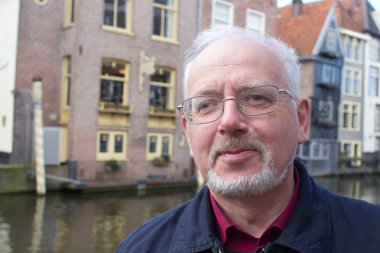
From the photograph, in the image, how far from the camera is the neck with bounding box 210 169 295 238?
5.52ft

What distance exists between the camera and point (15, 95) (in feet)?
50.4

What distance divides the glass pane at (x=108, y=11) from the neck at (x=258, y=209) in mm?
14881

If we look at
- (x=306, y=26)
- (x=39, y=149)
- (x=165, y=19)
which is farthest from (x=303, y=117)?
(x=306, y=26)

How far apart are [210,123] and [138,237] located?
51 centimetres

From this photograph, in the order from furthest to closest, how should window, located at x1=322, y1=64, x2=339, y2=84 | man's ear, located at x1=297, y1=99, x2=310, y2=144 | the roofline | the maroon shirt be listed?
the roofline
window, located at x1=322, y1=64, x2=339, y2=84
man's ear, located at x1=297, y1=99, x2=310, y2=144
the maroon shirt

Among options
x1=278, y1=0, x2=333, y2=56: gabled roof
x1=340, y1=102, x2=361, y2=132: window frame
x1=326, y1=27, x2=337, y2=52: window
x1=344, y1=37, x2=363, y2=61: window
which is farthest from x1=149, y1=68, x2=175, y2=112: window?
x1=344, y1=37, x2=363, y2=61: window

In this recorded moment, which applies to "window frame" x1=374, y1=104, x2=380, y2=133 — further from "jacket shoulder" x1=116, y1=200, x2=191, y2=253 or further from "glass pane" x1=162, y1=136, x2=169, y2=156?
"jacket shoulder" x1=116, y1=200, x2=191, y2=253

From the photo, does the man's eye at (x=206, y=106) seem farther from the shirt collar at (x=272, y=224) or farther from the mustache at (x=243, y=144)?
the shirt collar at (x=272, y=224)

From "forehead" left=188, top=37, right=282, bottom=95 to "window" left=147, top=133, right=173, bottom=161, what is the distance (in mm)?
15289

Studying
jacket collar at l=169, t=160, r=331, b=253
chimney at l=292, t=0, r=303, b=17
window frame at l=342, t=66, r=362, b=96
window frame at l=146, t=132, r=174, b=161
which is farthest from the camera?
chimney at l=292, t=0, r=303, b=17

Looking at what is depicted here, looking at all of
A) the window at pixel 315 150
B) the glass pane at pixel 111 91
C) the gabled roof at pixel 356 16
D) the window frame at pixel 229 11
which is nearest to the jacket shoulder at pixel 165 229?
the glass pane at pixel 111 91

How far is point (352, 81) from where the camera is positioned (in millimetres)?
28500

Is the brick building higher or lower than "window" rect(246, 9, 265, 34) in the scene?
lower

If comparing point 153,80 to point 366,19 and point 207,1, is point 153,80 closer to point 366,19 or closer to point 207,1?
point 207,1
